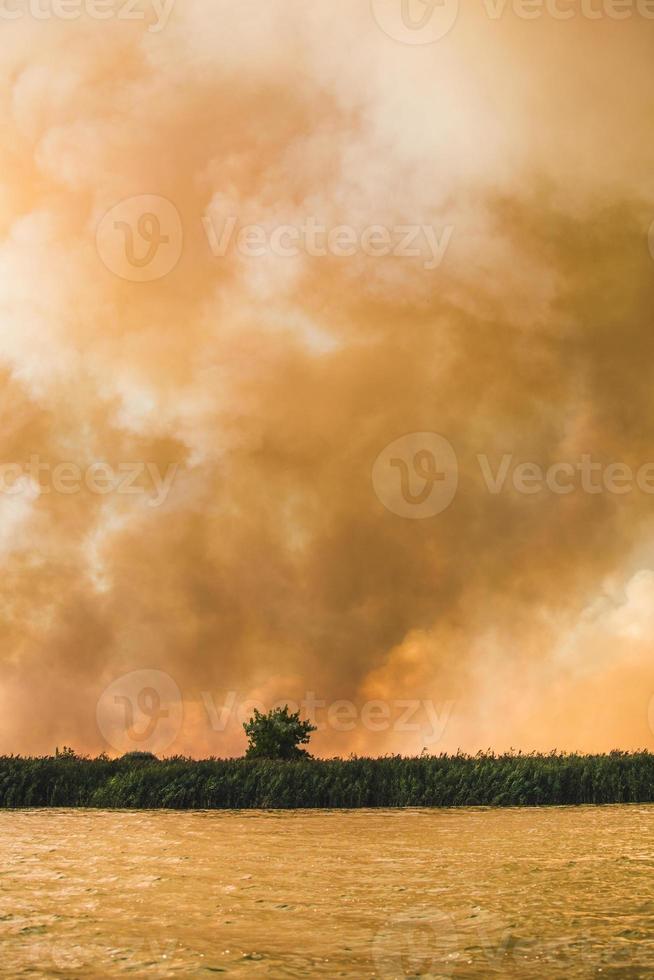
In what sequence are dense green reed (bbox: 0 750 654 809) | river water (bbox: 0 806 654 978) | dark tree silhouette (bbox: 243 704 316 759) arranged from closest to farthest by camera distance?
river water (bbox: 0 806 654 978), dense green reed (bbox: 0 750 654 809), dark tree silhouette (bbox: 243 704 316 759)

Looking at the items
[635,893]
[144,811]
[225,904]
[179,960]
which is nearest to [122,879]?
[225,904]

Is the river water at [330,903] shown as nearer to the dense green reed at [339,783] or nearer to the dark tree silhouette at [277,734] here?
the dense green reed at [339,783]

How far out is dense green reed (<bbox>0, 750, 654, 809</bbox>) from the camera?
31.7 metres

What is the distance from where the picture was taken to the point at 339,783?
105ft

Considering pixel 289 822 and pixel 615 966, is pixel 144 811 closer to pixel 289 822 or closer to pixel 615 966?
pixel 289 822

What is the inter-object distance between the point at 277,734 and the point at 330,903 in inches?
1374

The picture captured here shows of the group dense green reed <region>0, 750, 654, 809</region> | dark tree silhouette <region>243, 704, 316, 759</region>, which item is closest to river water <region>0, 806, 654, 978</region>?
dense green reed <region>0, 750, 654, 809</region>

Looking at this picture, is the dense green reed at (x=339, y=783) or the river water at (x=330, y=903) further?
the dense green reed at (x=339, y=783)

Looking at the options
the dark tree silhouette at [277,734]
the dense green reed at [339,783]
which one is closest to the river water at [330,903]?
the dense green reed at [339,783]

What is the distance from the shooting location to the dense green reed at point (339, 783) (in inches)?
1249

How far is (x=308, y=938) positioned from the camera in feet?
30.4

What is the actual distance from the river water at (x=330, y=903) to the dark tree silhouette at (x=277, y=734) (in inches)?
878

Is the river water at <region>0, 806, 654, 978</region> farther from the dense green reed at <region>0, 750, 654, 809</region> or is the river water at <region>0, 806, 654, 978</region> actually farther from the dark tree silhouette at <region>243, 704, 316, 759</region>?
the dark tree silhouette at <region>243, 704, 316, 759</region>

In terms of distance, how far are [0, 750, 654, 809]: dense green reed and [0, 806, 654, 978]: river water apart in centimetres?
851
